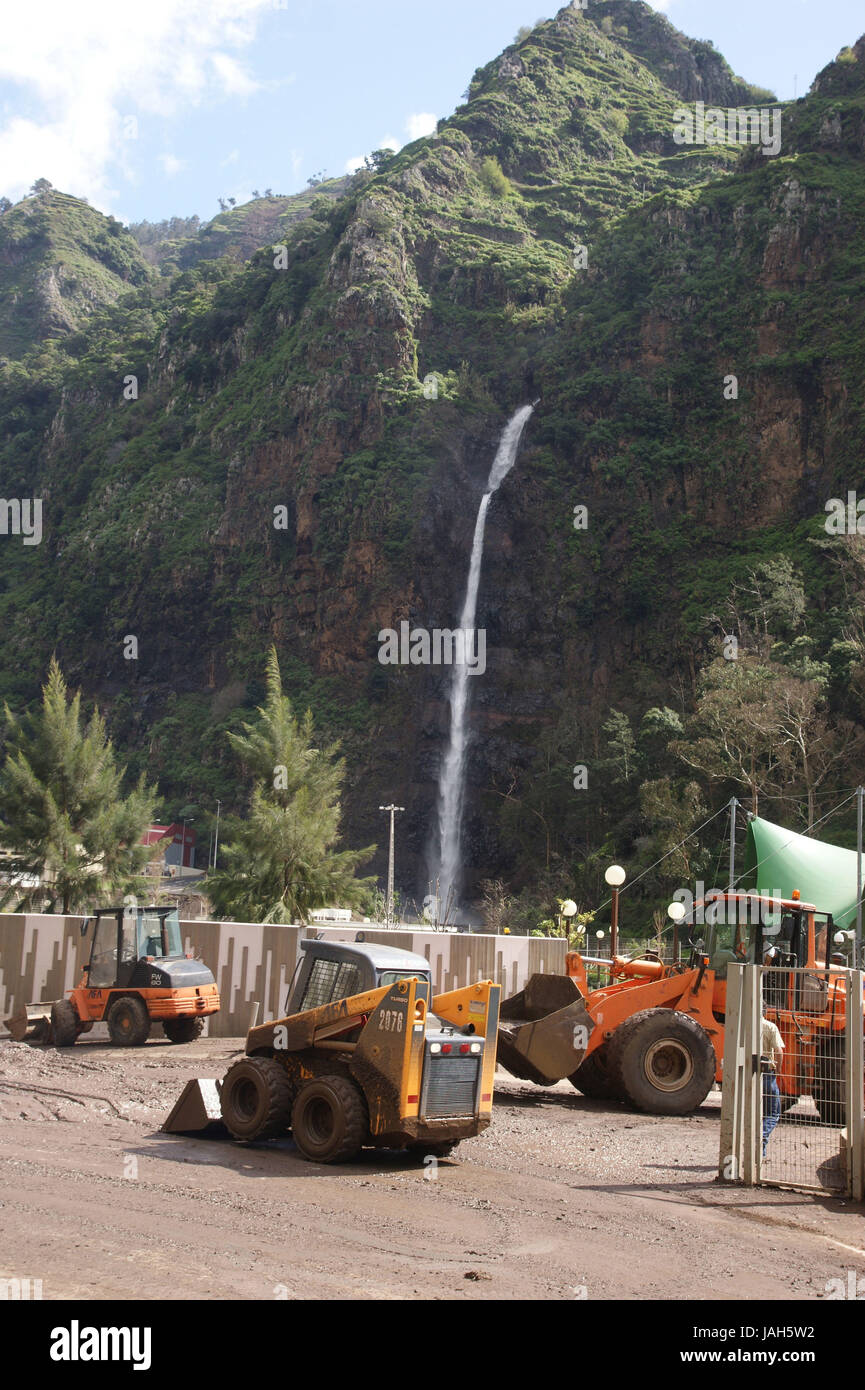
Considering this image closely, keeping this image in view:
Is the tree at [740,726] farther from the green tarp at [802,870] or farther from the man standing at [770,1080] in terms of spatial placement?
the man standing at [770,1080]

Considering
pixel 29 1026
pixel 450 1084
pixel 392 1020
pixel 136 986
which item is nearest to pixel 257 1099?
pixel 392 1020

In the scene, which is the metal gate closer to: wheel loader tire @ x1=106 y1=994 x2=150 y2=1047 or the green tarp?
wheel loader tire @ x1=106 y1=994 x2=150 y2=1047

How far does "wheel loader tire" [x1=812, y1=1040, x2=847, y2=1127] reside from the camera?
1009cm

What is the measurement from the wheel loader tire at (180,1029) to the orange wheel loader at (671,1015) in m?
6.11

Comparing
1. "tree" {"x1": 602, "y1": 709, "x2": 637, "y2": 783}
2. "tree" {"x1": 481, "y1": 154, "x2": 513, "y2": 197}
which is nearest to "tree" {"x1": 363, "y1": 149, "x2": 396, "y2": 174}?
"tree" {"x1": 481, "y1": 154, "x2": 513, "y2": 197}

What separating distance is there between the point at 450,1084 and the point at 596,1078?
5.36 metres

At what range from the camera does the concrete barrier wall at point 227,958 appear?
65.5 feet

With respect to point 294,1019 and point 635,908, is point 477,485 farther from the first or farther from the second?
point 294,1019

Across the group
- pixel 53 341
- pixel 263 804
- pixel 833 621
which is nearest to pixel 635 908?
pixel 833 621

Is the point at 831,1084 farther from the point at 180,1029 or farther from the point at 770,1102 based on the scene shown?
the point at 180,1029

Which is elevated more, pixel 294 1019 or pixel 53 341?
pixel 53 341

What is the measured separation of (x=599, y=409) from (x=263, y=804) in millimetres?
47991

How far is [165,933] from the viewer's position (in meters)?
19.3

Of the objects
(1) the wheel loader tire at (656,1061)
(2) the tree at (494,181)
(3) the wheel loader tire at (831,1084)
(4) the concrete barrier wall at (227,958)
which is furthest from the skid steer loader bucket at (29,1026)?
(2) the tree at (494,181)
